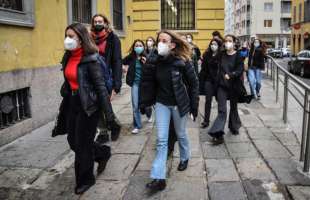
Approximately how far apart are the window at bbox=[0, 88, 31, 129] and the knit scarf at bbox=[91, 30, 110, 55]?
1855 mm

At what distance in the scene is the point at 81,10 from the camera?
10812mm

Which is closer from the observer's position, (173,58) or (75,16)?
(173,58)

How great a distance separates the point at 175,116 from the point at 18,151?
2681 mm

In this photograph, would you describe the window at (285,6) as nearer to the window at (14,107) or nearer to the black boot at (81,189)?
the window at (14,107)

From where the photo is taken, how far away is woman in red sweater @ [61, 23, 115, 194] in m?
4.33

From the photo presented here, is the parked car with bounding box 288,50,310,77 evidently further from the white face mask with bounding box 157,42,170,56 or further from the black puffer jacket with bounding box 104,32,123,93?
the white face mask with bounding box 157,42,170,56

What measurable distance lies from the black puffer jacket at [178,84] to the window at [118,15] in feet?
32.9

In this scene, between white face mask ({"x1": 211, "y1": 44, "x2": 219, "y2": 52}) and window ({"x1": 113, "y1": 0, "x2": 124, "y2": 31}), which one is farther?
window ({"x1": 113, "y1": 0, "x2": 124, "y2": 31})

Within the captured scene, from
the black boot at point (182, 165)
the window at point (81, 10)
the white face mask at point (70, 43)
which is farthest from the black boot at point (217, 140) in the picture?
the window at point (81, 10)

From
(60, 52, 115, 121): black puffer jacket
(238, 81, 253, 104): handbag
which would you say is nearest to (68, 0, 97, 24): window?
(238, 81, 253, 104): handbag

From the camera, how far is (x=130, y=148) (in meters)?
6.25

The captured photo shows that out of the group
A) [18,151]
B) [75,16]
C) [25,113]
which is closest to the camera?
[18,151]

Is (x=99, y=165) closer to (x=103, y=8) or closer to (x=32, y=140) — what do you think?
(x=32, y=140)

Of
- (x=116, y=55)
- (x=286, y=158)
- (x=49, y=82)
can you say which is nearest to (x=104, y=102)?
(x=116, y=55)
